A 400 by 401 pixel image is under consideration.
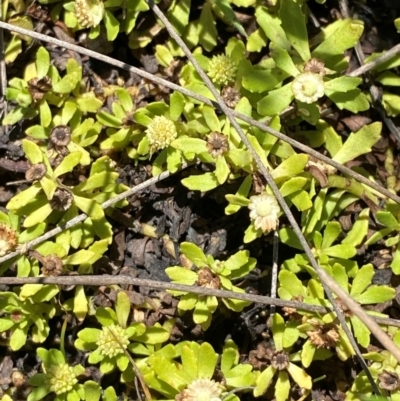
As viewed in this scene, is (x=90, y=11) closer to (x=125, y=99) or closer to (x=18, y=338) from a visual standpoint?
(x=125, y=99)

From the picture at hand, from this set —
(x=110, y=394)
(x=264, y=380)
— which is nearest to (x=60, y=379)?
(x=110, y=394)

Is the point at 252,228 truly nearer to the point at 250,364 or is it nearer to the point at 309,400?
the point at 250,364

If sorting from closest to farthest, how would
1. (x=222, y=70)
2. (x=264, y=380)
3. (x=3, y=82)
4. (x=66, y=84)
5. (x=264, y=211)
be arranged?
(x=264, y=211) < (x=264, y=380) < (x=222, y=70) < (x=66, y=84) < (x=3, y=82)

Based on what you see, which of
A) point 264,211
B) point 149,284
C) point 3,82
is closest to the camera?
point 149,284

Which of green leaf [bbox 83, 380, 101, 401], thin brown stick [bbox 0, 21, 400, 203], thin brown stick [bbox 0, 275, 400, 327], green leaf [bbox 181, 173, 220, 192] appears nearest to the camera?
thin brown stick [bbox 0, 275, 400, 327]

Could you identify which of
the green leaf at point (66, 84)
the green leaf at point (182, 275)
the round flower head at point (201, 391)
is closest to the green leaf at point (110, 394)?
the round flower head at point (201, 391)

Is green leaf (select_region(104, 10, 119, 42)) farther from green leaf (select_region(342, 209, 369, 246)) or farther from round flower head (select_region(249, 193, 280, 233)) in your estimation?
green leaf (select_region(342, 209, 369, 246))

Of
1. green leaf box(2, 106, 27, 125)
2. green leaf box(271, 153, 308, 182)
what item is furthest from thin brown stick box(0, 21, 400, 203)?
green leaf box(2, 106, 27, 125)
